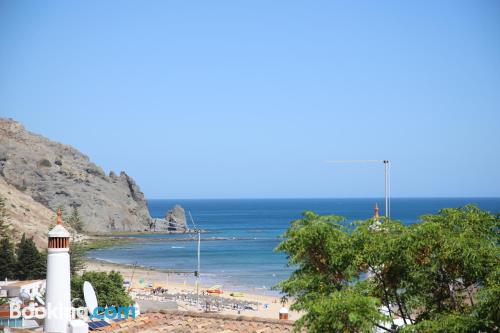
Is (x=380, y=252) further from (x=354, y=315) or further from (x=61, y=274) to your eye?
(x=61, y=274)

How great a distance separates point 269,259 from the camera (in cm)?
8400

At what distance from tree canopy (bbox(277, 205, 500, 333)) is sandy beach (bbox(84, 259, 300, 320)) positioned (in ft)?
96.9

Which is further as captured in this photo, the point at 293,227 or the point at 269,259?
the point at 269,259

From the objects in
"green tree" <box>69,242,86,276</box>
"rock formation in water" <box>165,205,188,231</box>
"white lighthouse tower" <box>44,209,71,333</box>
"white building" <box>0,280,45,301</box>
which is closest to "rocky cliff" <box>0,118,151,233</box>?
"rock formation in water" <box>165,205,188,231</box>

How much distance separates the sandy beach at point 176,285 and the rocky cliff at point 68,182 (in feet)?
146

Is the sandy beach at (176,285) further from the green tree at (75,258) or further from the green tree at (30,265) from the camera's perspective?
the green tree at (30,265)

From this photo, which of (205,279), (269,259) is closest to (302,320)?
(205,279)

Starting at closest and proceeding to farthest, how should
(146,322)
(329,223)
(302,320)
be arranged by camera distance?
(302,320) → (329,223) → (146,322)

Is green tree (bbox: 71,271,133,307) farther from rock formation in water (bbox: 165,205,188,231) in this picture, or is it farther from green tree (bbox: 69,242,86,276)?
rock formation in water (bbox: 165,205,188,231)

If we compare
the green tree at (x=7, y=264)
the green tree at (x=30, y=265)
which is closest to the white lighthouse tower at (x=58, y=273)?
the green tree at (x=30, y=265)

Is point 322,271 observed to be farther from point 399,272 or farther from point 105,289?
point 105,289

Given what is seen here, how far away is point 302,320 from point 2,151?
130 m

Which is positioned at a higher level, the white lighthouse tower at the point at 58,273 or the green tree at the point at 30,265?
the white lighthouse tower at the point at 58,273

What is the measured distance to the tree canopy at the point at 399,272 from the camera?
30.7ft
